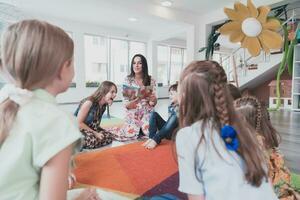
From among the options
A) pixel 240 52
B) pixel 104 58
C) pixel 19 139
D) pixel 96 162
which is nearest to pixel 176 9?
pixel 240 52

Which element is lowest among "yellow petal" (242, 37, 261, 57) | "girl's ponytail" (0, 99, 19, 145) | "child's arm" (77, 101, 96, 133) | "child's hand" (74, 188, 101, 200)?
"child's hand" (74, 188, 101, 200)

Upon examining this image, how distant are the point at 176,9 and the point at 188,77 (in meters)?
4.28

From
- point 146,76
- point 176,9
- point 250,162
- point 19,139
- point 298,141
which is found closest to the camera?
point 19,139

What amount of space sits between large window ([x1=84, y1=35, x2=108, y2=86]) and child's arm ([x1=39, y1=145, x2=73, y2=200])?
21.1ft

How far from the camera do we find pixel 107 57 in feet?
23.5

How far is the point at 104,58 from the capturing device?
23.3 feet

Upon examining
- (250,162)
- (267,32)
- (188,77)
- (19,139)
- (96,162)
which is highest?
(267,32)

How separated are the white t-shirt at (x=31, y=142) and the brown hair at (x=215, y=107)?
1.23 feet

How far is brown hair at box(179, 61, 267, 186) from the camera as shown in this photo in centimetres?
66

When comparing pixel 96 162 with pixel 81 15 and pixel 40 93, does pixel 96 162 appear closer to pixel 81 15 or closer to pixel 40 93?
pixel 40 93

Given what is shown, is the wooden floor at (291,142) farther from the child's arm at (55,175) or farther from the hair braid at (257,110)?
the child's arm at (55,175)

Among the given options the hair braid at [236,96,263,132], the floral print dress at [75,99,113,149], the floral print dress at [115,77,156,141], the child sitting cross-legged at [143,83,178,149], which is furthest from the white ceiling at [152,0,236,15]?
the hair braid at [236,96,263,132]

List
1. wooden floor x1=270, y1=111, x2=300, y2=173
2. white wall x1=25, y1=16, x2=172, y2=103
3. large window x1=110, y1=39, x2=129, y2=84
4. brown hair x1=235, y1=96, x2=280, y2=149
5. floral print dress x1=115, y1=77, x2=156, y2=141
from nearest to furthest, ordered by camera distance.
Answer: brown hair x1=235, y1=96, x2=280, y2=149 < wooden floor x1=270, y1=111, x2=300, y2=173 < floral print dress x1=115, y1=77, x2=156, y2=141 < white wall x1=25, y1=16, x2=172, y2=103 < large window x1=110, y1=39, x2=129, y2=84

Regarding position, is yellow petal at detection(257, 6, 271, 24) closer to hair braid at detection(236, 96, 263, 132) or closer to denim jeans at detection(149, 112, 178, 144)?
hair braid at detection(236, 96, 263, 132)
